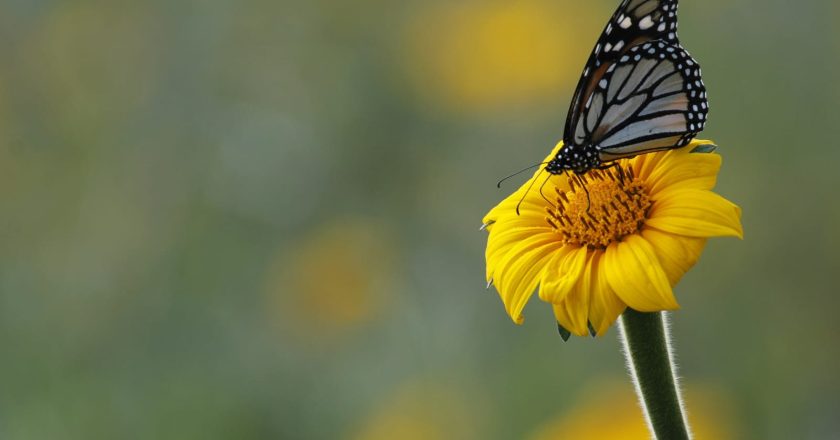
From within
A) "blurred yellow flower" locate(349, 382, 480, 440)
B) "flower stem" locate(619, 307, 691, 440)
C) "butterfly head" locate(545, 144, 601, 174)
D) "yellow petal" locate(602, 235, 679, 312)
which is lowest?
"blurred yellow flower" locate(349, 382, 480, 440)

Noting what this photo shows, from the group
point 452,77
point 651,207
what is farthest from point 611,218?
point 452,77

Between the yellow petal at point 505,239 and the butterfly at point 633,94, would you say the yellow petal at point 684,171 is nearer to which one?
the butterfly at point 633,94

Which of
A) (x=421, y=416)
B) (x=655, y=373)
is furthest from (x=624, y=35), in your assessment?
(x=421, y=416)

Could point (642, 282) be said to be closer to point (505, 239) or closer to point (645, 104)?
point (505, 239)

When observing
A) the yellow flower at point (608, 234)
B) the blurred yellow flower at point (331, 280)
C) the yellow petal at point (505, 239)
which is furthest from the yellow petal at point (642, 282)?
the blurred yellow flower at point (331, 280)

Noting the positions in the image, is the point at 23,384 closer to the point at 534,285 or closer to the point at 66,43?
the point at 66,43

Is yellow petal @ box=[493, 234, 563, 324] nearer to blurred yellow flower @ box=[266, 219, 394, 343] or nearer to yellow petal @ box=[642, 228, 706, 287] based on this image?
yellow petal @ box=[642, 228, 706, 287]

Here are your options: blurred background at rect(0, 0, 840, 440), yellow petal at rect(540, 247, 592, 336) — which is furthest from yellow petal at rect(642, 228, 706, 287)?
blurred background at rect(0, 0, 840, 440)
